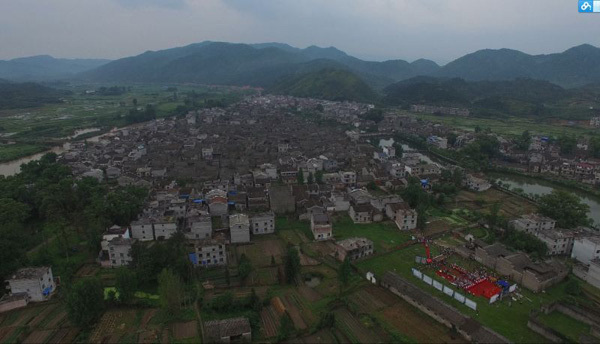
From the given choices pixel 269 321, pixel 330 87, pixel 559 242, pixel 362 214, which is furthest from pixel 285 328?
pixel 330 87

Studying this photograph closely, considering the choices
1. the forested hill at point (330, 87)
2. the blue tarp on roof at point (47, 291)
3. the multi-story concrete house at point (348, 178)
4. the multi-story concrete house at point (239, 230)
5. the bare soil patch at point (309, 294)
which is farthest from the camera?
the forested hill at point (330, 87)

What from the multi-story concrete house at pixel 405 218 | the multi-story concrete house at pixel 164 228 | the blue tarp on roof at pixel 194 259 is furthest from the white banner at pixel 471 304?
the multi-story concrete house at pixel 164 228

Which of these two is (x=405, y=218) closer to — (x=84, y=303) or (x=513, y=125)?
(x=84, y=303)

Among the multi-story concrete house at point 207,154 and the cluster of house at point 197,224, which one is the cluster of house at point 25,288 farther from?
the multi-story concrete house at point 207,154

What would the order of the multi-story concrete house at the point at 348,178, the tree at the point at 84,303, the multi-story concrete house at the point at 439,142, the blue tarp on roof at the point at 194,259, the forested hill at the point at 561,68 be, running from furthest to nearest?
the forested hill at the point at 561,68, the multi-story concrete house at the point at 439,142, the multi-story concrete house at the point at 348,178, the blue tarp on roof at the point at 194,259, the tree at the point at 84,303

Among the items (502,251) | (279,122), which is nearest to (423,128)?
(279,122)

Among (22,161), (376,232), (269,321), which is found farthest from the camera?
(22,161)
